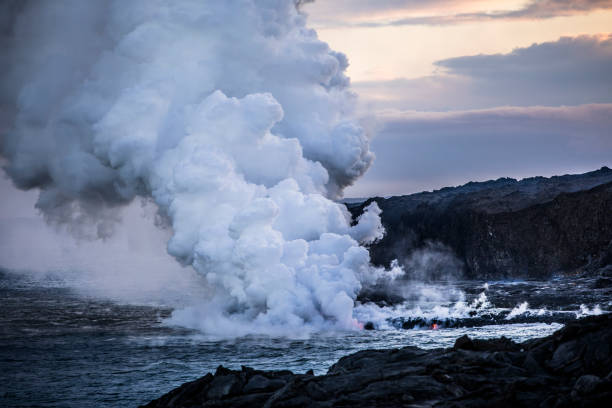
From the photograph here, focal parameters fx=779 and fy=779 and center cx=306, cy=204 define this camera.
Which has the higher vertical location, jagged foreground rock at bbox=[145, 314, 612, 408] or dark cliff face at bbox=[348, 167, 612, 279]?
dark cliff face at bbox=[348, 167, 612, 279]

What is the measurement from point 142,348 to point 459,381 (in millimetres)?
46332

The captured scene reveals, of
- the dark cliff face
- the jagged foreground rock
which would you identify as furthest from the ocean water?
the dark cliff face

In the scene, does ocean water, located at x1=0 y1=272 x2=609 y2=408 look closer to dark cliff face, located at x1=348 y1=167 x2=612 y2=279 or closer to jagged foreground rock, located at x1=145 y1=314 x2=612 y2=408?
jagged foreground rock, located at x1=145 y1=314 x2=612 y2=408

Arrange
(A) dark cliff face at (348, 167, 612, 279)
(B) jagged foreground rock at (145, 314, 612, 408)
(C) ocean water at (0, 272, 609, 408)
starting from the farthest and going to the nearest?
(A) dark cliff face at (348, 167, 612, 279), (C) ocean water at (0, 272, 609, 408), (B) jagged foreground rock at (145, 314, 612, 408)

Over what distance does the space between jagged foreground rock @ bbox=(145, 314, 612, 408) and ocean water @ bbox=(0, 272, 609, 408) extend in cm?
1429

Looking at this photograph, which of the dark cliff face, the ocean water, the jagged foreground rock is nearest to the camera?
the jagged foreground rock

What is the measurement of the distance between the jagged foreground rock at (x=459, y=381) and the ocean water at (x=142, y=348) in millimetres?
14289

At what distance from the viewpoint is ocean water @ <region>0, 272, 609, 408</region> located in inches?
2402

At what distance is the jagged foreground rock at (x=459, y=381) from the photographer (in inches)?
1453

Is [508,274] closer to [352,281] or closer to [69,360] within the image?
[352,281]

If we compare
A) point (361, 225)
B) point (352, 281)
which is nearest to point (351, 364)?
point (352, 281)

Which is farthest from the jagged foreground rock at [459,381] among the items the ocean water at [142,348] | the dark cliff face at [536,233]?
the dark cliff face at [536,233]

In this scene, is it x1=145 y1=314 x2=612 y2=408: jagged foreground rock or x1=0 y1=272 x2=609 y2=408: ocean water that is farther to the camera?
x1=0 y1=272 x2=609 y2=408: ocean water

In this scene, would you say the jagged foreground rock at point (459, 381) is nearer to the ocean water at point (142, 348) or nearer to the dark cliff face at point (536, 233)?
the ocean water at point (142, 348)
